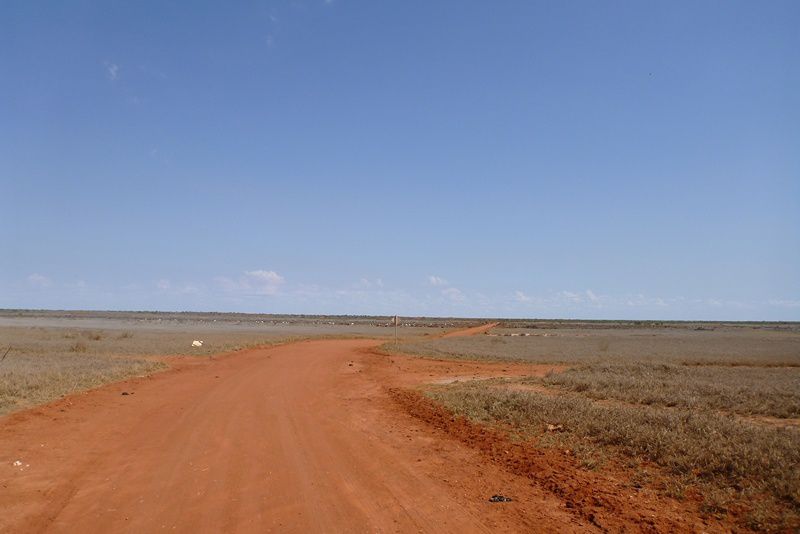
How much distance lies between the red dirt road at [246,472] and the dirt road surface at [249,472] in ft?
0.09

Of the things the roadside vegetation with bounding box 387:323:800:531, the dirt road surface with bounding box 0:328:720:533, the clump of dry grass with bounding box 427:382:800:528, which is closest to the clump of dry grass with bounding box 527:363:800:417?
the roadside vegetation with bounding box 387:323:800:531

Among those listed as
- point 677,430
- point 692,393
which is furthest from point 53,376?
point 692,393

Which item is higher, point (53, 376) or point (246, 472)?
point (53, 376)

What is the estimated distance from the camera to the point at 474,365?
29.1 metres

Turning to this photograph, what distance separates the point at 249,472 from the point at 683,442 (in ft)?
23.3

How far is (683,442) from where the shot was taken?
916 centimetres

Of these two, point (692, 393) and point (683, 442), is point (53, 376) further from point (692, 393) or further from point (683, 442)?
point (692, 393)

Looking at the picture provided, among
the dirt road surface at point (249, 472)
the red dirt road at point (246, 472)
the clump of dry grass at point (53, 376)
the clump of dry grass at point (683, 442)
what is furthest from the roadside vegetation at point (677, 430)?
the clump of dry grass at point (53, 376)

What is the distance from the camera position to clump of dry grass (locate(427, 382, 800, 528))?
7148 millimetres

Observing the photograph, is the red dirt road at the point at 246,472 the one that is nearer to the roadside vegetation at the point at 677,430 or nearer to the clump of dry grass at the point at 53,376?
Answer: the clump of dry grass at the point at 53,376

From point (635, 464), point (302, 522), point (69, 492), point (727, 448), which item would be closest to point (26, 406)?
point (69, 492)

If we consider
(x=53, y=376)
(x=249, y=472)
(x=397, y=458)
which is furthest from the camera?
(x=53, y=376)

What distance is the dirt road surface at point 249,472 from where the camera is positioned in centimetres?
661

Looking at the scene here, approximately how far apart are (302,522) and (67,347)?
34.9 meters
